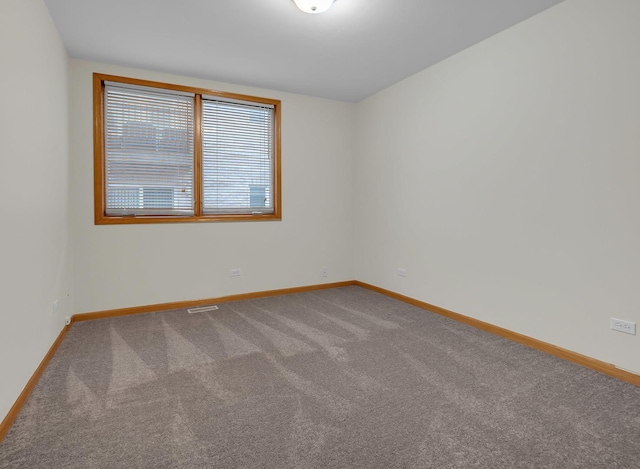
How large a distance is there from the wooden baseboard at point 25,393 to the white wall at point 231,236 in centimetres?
98

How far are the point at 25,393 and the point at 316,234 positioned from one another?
351 cm

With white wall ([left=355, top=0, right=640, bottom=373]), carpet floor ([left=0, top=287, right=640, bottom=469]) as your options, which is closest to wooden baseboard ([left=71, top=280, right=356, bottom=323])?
carpet floor ([left=0, top=287, right=640, bottom=469])

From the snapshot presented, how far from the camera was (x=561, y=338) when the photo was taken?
271 centimetres

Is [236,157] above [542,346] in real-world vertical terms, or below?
above

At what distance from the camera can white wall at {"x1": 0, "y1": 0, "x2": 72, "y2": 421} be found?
73.5 inches

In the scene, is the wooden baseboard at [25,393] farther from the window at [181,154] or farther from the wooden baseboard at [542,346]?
the wooden baseboard at [542,346]

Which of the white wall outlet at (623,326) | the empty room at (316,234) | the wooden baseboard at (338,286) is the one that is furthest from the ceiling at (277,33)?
the wooden baseboard at (338,286)

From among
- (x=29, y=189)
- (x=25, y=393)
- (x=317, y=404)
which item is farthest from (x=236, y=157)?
(x=317, y=404)

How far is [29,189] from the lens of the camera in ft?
7.35

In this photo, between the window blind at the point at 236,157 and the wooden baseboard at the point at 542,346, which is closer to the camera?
the wooden baseboard at the point at 542,346

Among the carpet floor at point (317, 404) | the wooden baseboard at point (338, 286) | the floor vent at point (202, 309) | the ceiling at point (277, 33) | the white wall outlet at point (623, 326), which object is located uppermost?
the ceiling at point (277, 33)

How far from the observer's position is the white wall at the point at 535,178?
7.73ft

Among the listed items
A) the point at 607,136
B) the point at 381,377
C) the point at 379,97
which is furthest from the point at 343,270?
the point at 607,136

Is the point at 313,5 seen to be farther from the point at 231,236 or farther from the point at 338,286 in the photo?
the point at 338,286
